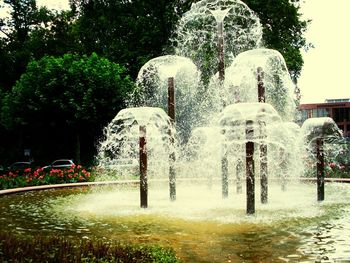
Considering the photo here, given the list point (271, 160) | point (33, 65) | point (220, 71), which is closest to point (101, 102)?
point (33, 65)

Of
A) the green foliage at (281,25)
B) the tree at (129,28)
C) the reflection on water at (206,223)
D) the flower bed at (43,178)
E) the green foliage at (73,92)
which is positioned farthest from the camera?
the tree at (129,28)

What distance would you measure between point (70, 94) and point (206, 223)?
21199mm

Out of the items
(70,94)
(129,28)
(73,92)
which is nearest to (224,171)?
(70,94)

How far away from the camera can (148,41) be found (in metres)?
35.3

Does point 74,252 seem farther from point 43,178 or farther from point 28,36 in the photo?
point 28,36

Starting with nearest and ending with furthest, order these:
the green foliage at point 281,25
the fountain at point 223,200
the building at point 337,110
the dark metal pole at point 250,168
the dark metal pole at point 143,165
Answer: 1. the fountain at point 223,200
2. the dark metal pole at point 250,168
3. the dark metal pole at point 143,165
4. the green foliage at point 281,25
5. the building at point 337,110

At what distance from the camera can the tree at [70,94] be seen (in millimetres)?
30281

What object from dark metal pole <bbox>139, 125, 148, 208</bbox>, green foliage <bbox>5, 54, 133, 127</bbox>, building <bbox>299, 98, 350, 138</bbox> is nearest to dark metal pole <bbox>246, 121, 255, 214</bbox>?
dark metal pole <bbox>139, 125, 148, 208</bbox>

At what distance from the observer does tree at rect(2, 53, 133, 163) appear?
30281mm

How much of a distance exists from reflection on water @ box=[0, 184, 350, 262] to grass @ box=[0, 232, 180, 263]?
34.4 inches

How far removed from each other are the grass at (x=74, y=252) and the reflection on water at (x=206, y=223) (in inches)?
34.4

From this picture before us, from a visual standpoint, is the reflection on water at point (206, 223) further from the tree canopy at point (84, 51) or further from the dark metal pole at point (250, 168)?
the tree canopy at point (84, 51)

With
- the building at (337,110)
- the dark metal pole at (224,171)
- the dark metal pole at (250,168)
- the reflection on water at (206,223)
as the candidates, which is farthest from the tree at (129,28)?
the building at (337,110)

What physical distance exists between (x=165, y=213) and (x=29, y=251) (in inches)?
233
